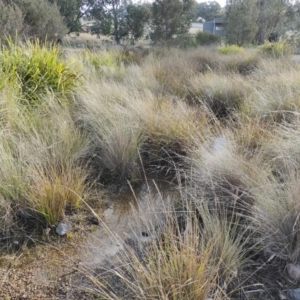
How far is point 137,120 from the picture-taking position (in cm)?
357

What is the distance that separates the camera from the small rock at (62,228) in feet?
7.09

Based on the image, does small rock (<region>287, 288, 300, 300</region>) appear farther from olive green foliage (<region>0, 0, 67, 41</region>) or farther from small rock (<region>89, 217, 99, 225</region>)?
olive green foliage (<region>0, 0, 67, 41</region>)

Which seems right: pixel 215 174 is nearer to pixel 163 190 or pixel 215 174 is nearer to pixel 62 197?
pixel 163 190

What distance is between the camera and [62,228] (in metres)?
2.18

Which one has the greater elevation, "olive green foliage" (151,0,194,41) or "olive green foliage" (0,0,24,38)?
"olive green foliage" (151,0,194,41)

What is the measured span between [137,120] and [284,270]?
2.30m

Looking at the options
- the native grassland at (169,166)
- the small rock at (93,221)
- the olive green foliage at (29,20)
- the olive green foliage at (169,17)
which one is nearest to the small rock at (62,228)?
the native grassland at (169,166)

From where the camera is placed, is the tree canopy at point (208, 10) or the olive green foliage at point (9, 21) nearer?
the olive green foliage at point (9, 21)

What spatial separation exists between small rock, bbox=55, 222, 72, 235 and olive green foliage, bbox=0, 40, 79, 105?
7.10 feet

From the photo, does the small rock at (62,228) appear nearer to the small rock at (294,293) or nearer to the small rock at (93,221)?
the small rock at (93,221)

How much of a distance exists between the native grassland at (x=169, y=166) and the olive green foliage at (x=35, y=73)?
0.7 inches

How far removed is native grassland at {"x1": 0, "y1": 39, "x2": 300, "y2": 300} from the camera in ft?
5.26

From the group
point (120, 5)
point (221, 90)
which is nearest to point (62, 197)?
point (221, 90)

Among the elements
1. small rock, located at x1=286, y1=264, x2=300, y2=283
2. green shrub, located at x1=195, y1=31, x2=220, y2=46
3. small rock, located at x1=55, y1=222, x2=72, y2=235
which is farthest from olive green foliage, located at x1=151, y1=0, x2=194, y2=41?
small rock, located at x1=286, y1=264, x2=300, y2=283
